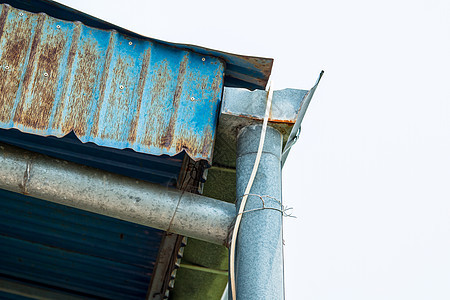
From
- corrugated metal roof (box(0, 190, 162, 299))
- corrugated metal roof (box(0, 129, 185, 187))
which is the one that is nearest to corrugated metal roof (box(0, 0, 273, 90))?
corrugated metal roof (box(0, 129, 185, 187))

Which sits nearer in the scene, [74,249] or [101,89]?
[101,89]

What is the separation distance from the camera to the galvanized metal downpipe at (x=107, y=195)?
420 cm

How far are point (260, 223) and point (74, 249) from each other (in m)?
3.59

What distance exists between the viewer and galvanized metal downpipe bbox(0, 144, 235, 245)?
4.20m

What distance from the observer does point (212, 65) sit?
4477mm

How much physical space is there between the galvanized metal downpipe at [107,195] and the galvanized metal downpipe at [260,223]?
0.42 m

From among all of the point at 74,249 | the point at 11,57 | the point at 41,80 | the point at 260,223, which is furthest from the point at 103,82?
the point at 74,249

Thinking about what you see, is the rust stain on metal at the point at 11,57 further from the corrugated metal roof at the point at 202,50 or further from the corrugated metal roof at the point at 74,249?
the corrugated metal roof at the point at 74,249

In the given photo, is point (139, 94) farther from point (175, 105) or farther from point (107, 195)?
point (107, 195)

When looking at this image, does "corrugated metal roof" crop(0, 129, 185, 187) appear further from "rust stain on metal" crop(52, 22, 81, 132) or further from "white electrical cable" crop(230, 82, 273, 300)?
"white electrical cable" crop(230, 82, 273, 300)

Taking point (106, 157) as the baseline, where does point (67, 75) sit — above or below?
above

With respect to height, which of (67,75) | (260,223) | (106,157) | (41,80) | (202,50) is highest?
(202,50)

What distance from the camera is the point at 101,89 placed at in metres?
4.18

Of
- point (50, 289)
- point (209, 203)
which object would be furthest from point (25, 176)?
point (50, 289)
